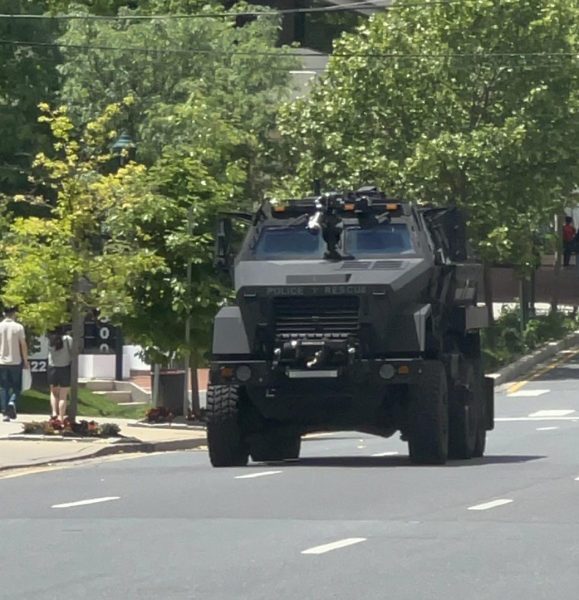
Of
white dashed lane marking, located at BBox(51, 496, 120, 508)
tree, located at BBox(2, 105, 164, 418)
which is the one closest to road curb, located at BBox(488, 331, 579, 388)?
tree, located at BBox(2, 105, 164, 418)

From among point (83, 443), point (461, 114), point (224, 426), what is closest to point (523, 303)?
point (461, 114)

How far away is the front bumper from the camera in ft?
63.4

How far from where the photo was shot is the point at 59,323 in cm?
2459

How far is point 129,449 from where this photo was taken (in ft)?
78.6

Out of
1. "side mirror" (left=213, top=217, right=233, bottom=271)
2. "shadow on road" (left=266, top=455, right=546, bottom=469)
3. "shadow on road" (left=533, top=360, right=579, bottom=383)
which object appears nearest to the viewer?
"shadow on road" (left=266, top=455, right=546, bottom=469)

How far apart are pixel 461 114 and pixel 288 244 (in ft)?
71.3

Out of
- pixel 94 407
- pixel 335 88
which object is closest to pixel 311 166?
pixel 335 88

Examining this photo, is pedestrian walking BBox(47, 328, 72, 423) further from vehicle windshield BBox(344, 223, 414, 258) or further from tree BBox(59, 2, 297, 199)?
tree BBox(59, 2, 297, 199)

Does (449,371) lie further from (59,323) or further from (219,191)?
(219,191)

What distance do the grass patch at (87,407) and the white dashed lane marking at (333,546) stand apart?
59.8 feet

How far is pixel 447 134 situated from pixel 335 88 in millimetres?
3440

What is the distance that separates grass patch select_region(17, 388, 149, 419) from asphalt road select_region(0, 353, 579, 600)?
33.5 ft

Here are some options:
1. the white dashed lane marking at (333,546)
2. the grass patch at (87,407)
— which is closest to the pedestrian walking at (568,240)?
the grass patch at (87,407)

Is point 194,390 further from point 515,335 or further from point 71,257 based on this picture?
point 515,335
